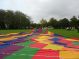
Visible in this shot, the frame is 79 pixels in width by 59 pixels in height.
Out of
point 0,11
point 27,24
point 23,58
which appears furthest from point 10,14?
point 23,58

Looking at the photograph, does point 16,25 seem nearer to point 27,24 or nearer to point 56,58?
point 27,24

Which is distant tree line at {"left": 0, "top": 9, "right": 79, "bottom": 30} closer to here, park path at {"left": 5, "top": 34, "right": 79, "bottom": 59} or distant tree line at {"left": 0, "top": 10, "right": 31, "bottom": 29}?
distant tree line at {"left": 0, "top": 10, "right": 31, "bottom": 29}

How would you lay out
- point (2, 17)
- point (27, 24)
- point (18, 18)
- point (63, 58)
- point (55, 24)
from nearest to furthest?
point (63, 58) → point (2, 17) → point (18, 18) → point (27, 24) → point (55, 24)

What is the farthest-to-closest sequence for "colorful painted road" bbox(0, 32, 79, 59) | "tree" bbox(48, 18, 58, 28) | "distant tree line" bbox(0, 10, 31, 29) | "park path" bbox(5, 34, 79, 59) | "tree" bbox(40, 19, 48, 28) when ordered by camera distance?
"tree" bbox(40, 19, 48, 28) → "tree" bbox(48, 18, 58, 28) → "distant tree line" bbox(0, 10, 31, 29) → "colorful painted road" bbox(0, 32, 79, 59) → "park path" bbox(5, 34, 79, 59)

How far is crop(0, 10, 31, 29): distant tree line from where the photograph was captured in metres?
107

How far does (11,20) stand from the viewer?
10875 cm

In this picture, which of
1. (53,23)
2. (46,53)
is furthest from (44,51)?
(53,23)

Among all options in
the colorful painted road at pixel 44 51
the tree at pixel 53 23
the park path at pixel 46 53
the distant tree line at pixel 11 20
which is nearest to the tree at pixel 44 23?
the tree at pixel 53 23

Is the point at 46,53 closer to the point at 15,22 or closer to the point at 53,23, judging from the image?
the point at 15,22

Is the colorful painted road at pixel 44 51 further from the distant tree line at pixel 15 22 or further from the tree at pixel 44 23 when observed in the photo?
the tree at pixel 44 23

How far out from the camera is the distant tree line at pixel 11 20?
107 meters

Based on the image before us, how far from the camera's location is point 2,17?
106562mm

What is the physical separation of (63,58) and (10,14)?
103 meters

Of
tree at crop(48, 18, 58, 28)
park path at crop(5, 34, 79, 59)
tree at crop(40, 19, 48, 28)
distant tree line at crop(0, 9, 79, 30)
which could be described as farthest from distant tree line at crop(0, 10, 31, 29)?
park path at crop(5, 34, 79, 59)
